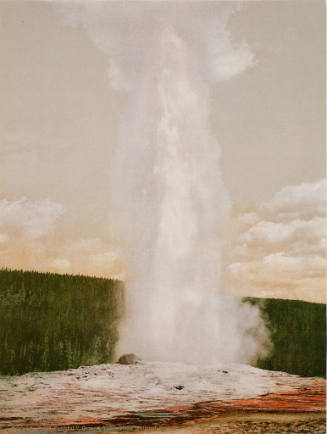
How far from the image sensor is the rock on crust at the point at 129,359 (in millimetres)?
13675

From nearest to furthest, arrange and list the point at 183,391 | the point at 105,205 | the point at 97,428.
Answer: the point at 97,428 < the point at 183,391 < the point at 105,205

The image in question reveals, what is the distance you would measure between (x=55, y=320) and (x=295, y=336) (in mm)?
7871

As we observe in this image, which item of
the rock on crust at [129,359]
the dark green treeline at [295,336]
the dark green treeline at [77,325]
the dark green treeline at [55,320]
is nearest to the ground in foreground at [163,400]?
the rock on crust at [129,359]

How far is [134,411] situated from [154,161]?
789 centimetres

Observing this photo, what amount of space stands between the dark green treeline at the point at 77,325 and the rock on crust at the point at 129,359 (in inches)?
56.0

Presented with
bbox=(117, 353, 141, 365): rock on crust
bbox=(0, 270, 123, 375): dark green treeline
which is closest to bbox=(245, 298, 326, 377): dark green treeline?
bbox=(117, 353, 141, 365): rock on crust

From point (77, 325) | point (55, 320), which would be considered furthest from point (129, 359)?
point (55, 320)

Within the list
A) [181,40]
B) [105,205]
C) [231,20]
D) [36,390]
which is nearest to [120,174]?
[105,205]

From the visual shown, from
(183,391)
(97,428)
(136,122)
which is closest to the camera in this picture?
(97,428)

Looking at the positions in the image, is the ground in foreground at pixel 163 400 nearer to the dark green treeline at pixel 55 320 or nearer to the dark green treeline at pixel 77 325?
the dark green treeline at pixel 55 320

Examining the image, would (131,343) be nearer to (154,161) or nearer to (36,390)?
(36,390)

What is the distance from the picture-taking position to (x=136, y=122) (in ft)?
52.3

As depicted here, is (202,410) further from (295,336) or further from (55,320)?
(295,336)

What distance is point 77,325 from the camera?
52.5ft
